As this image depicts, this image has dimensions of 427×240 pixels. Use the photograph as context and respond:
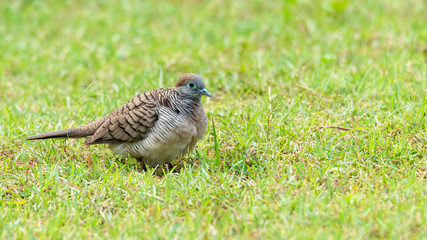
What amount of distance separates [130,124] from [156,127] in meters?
0.24

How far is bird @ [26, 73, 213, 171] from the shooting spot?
4723 mm

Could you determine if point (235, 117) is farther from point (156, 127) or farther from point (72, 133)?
point (72, 133)

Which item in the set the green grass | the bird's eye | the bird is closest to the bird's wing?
the bird

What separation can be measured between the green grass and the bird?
194 mm

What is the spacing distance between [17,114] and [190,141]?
7.50ft

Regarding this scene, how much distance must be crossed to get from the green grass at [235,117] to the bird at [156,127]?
194 mm

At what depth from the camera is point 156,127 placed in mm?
4785

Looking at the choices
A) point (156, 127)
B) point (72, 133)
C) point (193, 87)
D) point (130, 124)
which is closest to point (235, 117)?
point (193, 87)

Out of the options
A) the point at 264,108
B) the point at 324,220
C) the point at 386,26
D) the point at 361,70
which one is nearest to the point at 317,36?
the point at 386,26

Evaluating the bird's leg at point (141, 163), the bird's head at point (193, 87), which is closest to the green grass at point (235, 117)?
the bird's leg at point (141, 163)

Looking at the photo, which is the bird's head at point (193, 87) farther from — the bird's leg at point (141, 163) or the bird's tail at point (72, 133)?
the bird's tail at point (72, 133)

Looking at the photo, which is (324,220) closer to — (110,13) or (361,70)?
(361,70)

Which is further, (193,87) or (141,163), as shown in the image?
(141,163)

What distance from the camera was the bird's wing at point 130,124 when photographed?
4.82m
